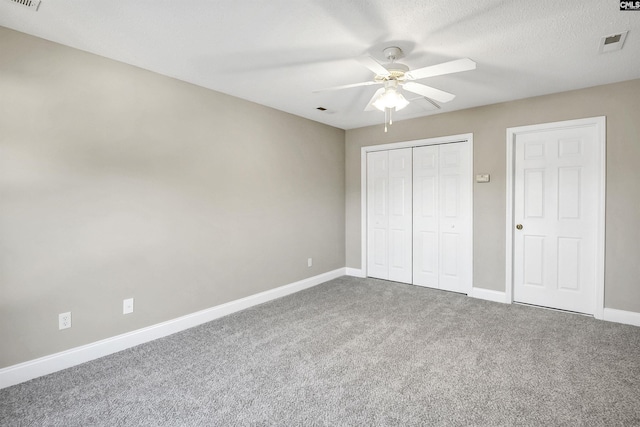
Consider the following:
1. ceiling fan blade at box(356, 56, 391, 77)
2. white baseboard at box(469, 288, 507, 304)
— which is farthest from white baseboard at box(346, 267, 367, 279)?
ceiling fan blade at box(356, 56, 391, 77)

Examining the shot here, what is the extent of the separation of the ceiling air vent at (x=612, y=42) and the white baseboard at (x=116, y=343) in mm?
3957

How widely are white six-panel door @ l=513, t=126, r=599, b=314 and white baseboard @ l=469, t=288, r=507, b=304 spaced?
154 mm

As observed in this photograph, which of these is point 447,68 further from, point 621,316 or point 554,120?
point 621,316

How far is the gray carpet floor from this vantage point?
1.96 m

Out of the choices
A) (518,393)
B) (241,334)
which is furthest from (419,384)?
(241,334)

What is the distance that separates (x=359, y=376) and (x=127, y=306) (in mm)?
2078

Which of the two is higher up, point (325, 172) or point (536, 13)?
point (536, 13)

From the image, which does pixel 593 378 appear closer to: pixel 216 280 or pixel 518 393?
pixel 518 393

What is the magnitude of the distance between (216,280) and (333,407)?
2041 millimetres

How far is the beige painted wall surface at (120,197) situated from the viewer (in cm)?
235

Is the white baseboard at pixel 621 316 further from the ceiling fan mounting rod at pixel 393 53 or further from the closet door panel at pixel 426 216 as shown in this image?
the ceiling fan mounting rod at pixel 393 53

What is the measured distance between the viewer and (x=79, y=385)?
2.30 metres

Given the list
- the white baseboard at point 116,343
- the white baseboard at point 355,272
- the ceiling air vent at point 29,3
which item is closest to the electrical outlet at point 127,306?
the white baseboard at point 116,343

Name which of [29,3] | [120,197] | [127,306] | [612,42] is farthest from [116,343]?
[612,42]
